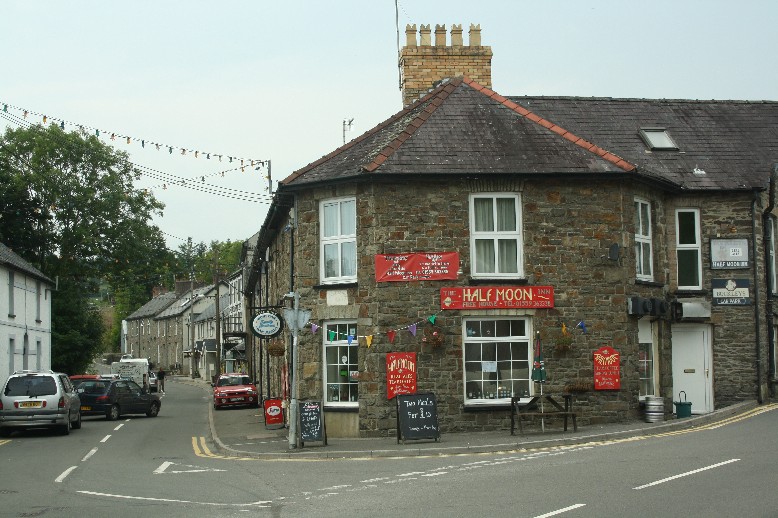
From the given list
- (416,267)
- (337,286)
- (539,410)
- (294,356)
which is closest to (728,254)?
(539,410)

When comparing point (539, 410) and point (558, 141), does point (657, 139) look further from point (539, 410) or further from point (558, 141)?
point (539, 410)

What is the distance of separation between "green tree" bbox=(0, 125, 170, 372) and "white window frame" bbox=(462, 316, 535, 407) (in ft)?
119

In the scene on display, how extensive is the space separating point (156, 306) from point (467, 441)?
328 ft

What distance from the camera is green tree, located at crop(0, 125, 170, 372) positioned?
54312mm

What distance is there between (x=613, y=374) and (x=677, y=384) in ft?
14.9

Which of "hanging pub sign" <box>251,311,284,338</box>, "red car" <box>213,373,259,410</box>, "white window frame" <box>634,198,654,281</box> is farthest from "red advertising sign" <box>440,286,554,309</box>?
"red car" <box>213,373,259,410</box>

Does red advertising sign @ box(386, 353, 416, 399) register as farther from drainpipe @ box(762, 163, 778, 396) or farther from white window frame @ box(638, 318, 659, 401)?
drainpipe @ box(762, 163, 778, 396)

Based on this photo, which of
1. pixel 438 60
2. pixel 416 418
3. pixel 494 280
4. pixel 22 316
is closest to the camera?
pixel 416 418

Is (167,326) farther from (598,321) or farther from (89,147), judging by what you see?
(598,321)

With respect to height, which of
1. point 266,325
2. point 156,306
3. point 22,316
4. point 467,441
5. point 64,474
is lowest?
point 64,474

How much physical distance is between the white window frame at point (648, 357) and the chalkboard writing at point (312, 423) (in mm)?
8390

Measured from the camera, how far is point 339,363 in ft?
73.4

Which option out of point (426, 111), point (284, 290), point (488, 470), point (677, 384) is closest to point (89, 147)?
point (284, 290)

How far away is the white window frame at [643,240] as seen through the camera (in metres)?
23.8
